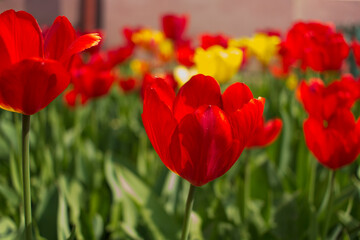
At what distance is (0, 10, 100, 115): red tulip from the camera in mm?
384

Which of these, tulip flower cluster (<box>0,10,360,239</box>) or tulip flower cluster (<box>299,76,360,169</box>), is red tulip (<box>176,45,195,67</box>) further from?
tulip flower cluster (<box>299,76,360,169</box>)

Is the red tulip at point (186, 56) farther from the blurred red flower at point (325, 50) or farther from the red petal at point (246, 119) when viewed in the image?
the red petal at point (246, 119)

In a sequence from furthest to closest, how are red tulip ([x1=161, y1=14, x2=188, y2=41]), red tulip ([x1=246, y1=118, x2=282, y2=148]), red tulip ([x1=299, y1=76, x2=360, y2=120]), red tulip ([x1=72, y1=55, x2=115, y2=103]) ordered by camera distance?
1. red tulip ([x1=161, y1=14, x2=188, y2=41])
2. red tulip ([x1=72, y1=55, x2=115, y2=103])
3. red tulip ([x1=246, y1=118, x2=282, y2=148])
4. red tulip ([x1=299, y1=76, x2=360, y2=120])

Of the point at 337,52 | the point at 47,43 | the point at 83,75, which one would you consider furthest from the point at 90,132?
the point at 47,43

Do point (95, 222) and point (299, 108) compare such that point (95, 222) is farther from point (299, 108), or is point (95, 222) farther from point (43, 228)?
point (299, 108)

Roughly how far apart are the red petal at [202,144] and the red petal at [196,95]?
0.11 ft

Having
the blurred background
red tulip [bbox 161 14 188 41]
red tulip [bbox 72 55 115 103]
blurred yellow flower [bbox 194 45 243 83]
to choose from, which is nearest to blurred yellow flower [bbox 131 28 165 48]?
red tulip [bbox 161 14 188 41]

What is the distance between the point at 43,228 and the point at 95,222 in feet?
0.33

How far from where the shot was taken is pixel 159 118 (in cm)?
40

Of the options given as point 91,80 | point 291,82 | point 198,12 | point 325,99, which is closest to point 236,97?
point 325,99

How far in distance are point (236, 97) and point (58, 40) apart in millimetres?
187

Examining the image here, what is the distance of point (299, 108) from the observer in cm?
173

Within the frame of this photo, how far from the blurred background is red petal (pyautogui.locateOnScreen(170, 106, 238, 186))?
5.62 metres

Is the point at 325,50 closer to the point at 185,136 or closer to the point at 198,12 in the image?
the point at 185,136
